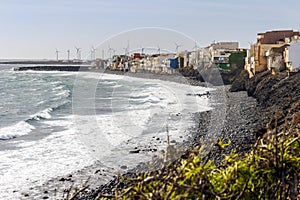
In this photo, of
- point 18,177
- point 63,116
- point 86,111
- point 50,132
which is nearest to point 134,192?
point 18,177

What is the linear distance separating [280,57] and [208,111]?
14177 mm

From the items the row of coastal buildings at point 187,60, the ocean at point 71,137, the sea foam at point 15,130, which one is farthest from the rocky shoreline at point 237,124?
the row of coastal buildings at point 187,60

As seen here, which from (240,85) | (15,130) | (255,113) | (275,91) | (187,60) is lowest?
(15,130)

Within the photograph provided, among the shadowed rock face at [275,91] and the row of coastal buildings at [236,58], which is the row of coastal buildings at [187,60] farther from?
the shadowed rock face at [275,91]

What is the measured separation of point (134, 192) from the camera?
2.01 m

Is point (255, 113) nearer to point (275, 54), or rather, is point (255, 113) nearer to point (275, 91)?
point (275, 91)

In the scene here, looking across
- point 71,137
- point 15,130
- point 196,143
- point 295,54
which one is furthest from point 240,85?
point 196,143

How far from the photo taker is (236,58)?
57.3 metres

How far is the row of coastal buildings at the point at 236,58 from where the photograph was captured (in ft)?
127

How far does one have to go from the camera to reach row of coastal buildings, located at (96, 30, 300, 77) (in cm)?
3859

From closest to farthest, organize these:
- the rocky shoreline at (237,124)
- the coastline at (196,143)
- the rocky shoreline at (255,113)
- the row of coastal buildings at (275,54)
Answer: the coastline at (196,143)
the rocky shoreline at (237,124)
the rocky shoreline at (255,113)
the row of coastal buildings at (275,54)

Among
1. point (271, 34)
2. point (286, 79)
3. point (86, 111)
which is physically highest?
point (271, 34)

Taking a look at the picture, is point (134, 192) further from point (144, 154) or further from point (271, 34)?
point (271, 34)

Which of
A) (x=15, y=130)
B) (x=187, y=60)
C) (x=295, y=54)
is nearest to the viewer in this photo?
(x=15, y=130)
